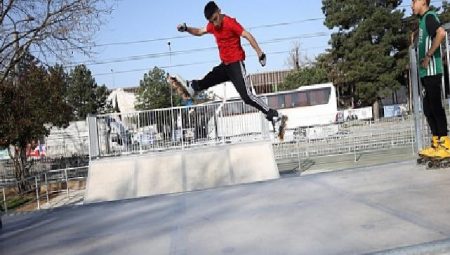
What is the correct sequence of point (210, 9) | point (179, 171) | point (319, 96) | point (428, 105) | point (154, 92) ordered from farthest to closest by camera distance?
point (154, 92), point (319, 96), point (179, 171), point (210, 9), point (428, 105)

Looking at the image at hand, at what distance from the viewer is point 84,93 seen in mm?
51438

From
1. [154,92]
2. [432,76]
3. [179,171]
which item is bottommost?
[179,171]

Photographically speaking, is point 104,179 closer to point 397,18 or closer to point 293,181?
point 293,181

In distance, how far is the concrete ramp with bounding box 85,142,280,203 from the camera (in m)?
12.0

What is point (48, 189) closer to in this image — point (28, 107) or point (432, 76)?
point (28, 107)

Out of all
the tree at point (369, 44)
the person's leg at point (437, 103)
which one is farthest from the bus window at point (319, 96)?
the person's leg at point (437, 103)

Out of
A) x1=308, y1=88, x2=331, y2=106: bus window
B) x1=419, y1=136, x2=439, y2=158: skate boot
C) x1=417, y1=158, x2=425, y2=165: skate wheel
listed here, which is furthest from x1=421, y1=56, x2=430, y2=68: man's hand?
x1=308, y1=88, x2=331, y2=106: bus window

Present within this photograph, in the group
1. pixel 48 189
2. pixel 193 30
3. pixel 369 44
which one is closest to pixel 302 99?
pixel 369 44

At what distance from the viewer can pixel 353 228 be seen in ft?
11.5

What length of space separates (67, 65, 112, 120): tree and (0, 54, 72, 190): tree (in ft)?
75.0

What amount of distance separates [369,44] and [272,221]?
145 feet

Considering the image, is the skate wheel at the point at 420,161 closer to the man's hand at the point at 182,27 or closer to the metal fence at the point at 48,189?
the man's hand at the point at 182,27

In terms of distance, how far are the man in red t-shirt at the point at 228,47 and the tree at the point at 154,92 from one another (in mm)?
46026

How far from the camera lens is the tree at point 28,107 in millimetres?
25266
